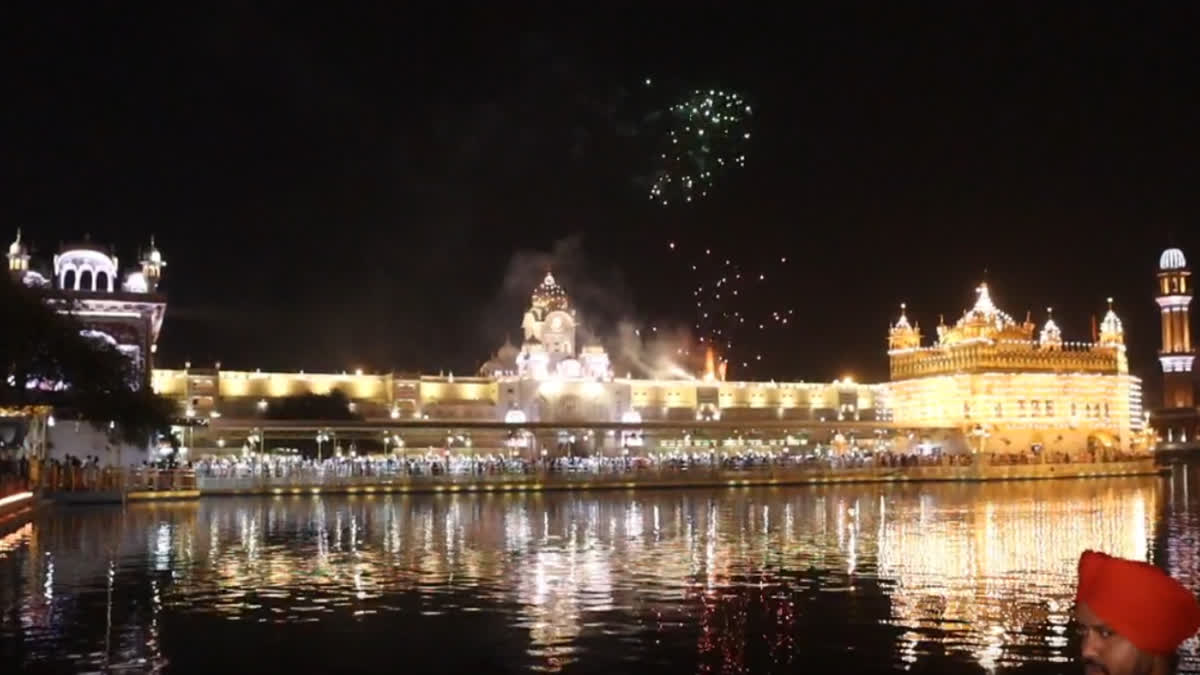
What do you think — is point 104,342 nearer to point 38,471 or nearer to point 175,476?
point 175,476

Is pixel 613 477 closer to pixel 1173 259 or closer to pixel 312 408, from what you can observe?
pixel 312 408

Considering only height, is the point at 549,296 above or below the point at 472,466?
above

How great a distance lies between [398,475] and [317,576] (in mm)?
32158

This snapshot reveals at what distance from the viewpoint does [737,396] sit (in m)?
Answer: 96.8

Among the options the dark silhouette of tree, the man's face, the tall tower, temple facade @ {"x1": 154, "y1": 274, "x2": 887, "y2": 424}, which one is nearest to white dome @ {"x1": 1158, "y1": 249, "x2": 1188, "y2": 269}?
the tall tower

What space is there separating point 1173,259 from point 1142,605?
145037mm

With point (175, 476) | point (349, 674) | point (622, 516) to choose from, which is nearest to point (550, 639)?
point (349, 674)

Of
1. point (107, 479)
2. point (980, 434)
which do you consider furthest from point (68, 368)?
point (980, 434)

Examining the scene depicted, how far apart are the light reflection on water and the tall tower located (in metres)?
113

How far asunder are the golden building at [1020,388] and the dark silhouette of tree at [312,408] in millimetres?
33236

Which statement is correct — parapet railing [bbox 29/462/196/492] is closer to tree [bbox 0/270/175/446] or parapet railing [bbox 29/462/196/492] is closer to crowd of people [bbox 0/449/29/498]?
crowd of people [bbox 0/449/29/498]

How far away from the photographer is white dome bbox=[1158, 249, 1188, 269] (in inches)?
5389

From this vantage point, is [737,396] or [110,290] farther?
[737,396]

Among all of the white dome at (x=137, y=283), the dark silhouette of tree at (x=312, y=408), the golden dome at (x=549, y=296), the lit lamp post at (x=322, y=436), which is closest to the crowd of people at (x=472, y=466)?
the lit lamp post at (x=322, y=436)
